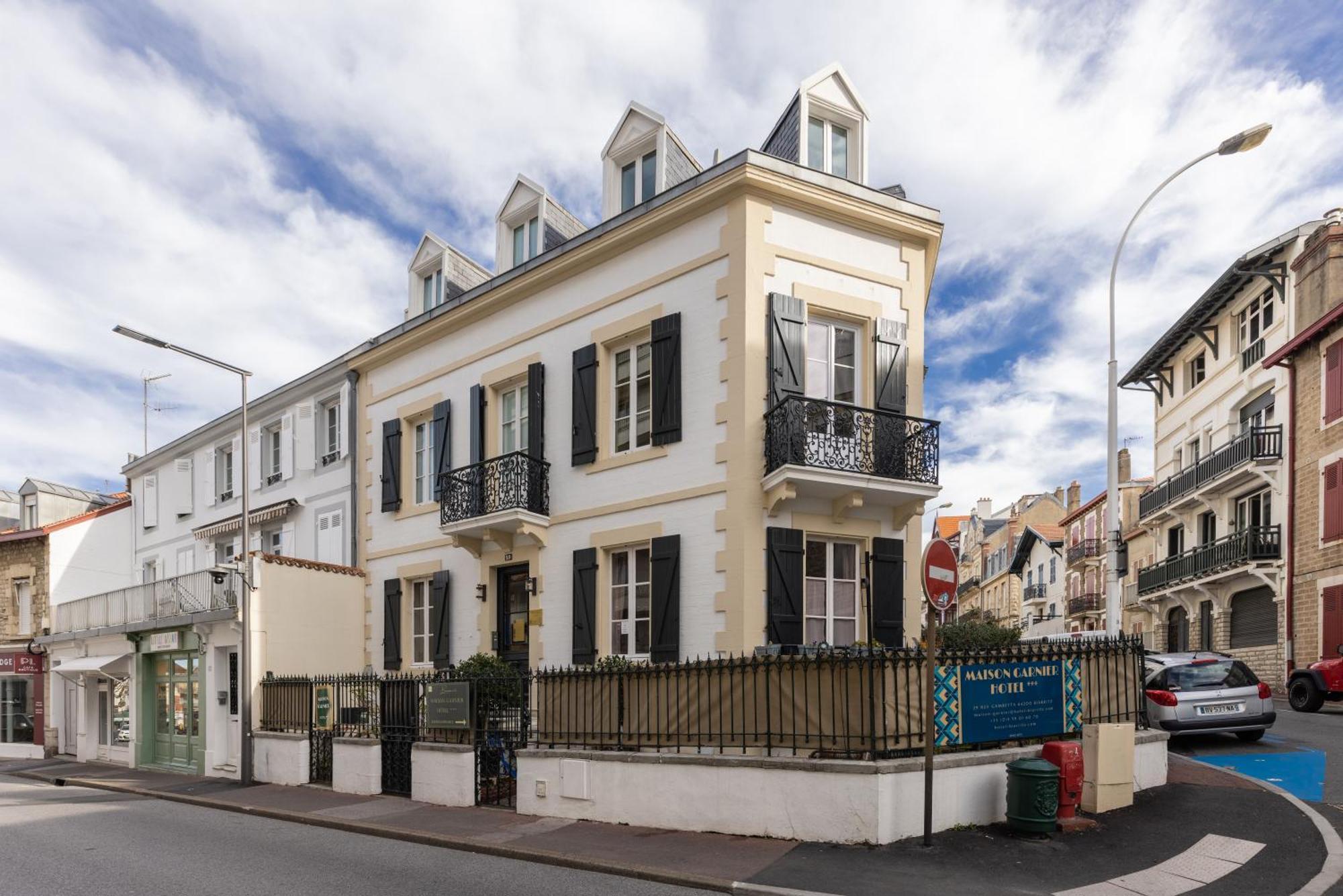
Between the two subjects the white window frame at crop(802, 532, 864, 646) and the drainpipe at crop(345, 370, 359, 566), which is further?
the drainpipe at crop(345, 370, 359, 566)

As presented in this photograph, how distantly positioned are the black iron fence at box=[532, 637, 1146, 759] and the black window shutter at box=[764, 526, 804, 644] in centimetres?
180

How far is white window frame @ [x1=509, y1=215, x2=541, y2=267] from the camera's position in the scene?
17656 mm

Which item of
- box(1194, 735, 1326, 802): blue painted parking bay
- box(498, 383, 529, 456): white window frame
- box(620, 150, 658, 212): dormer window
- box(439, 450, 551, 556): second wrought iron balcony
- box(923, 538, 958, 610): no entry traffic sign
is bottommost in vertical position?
box(1194, 735, 1326, 802): blue painted parking bay

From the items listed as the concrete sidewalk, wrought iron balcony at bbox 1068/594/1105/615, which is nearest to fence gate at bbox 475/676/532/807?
the concrete sidewalk

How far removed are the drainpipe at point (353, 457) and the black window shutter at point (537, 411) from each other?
5.71m

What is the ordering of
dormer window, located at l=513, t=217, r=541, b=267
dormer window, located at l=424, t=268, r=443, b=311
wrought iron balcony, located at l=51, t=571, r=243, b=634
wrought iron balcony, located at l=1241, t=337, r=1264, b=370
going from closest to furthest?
dormer window, located at l=513, t=217, r=541, b=267
wrought iron balcony, located at l=51, t=571, r=243, b=634
dormer window, located at l=424, t=268, r=443, b=311
wrought iron balcony, located at l=1241, t=337, r=1264, b=370

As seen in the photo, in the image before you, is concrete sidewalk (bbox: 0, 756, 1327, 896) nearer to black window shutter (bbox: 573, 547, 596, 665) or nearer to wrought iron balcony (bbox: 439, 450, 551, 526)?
black window shutter (bbox: 573, 547, 596, 665)

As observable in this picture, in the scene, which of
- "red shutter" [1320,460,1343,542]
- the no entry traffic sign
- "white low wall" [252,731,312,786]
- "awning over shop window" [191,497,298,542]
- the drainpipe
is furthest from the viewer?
"red shutter" [1320,460,1343,542]

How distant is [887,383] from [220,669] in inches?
566

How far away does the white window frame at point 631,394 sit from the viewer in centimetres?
1466

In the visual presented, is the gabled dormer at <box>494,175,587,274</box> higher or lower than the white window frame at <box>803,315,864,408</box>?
higher

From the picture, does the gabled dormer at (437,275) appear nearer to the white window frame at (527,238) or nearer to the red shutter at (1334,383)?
the white window frame at (527,238)

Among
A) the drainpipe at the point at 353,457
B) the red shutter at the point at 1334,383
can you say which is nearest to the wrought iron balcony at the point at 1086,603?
the red shutter at the point at 1334,383

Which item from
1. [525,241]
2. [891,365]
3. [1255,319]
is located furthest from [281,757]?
[1255,319]
